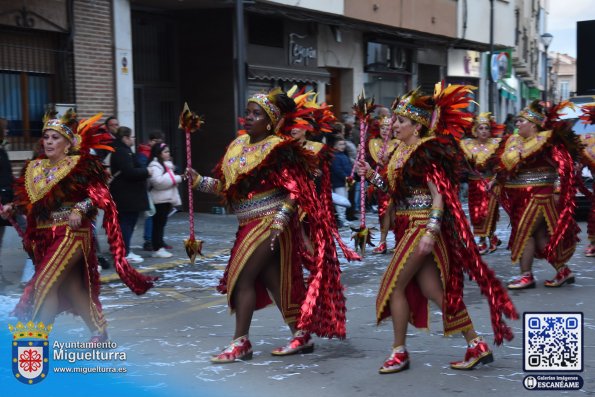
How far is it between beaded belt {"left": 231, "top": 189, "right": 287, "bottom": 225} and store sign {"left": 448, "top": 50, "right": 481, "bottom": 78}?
23.6 metres

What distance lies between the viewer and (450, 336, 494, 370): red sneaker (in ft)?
19.2

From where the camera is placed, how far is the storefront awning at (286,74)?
17500 millimetres

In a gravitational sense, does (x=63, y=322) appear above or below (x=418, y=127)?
below

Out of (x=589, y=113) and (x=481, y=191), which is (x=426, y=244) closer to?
(x=589, y=113)

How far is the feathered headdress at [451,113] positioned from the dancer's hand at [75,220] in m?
2.56

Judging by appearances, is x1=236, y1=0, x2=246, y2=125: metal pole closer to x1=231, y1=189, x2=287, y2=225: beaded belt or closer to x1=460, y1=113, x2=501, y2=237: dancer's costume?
x1=460, y1=113, x2=501, y2=237: dancer's costume

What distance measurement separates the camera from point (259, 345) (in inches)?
264

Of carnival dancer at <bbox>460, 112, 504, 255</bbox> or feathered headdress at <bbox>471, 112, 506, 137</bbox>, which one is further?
feathered headdress at <bbox>471, 112, 506, 137</bbox>

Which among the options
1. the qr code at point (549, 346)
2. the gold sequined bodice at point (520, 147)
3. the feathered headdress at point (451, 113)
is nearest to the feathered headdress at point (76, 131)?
the feathered headdress at point (451, 113)

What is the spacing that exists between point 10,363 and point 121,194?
513 centimetres

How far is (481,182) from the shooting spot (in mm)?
11969

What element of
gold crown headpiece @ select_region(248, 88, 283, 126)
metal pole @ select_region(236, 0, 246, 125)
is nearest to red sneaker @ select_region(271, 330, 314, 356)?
gold crown headpiece @ select_region(248, 88, 283, 126)

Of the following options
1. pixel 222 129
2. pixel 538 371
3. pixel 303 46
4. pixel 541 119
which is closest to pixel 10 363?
pixel 538 371

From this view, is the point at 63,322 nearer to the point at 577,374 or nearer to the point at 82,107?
the point at 577,374
